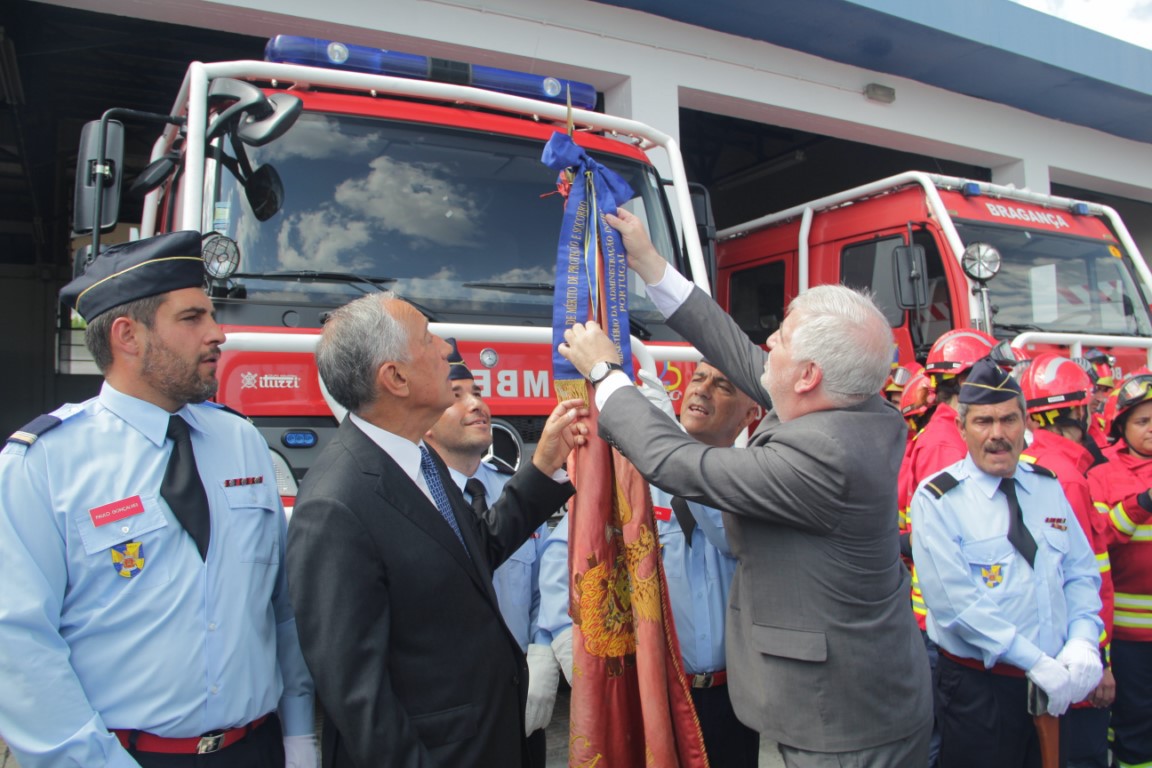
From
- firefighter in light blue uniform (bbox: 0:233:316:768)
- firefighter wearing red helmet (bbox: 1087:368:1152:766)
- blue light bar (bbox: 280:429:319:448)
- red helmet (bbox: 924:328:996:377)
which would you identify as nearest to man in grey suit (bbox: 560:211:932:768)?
firefighter in light blue uniform (bbox: 0:233:316:768)

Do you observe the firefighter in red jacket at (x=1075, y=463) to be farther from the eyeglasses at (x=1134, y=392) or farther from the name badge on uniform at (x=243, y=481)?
the name badge on uniform at (x=243, y=481)

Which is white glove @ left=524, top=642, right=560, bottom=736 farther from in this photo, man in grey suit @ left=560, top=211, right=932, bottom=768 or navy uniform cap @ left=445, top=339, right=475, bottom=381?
navy uniform cap @ left=445, top=339, right=475, bottom=381

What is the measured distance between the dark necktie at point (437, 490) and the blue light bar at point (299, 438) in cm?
99

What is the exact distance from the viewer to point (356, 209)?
10.9 ft

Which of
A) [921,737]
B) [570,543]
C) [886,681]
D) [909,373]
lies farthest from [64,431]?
[909,373]

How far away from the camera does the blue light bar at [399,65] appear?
3.59 meters

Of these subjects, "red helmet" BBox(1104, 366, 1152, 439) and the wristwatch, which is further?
"red helmet" BBox(1104, 366, 1152, 439)

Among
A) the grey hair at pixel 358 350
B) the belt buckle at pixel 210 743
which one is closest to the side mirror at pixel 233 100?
the grey hair at pixel 358 350

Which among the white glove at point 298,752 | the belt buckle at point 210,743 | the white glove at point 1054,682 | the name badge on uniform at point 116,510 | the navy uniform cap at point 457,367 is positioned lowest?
the white glove at point 1054,682

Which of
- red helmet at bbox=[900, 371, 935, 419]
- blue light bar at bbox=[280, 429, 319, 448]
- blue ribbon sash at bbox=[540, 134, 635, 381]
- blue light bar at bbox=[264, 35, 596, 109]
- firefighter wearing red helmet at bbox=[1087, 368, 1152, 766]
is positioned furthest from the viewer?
red helmet at bbox=[900, 371, 935, 419]

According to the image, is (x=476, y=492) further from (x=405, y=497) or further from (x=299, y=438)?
(x=405, y=497)

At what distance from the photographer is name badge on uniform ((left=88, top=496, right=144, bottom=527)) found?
166 cm

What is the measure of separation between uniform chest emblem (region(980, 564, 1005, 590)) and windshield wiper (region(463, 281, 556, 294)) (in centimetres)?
184

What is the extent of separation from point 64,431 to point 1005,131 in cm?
986
